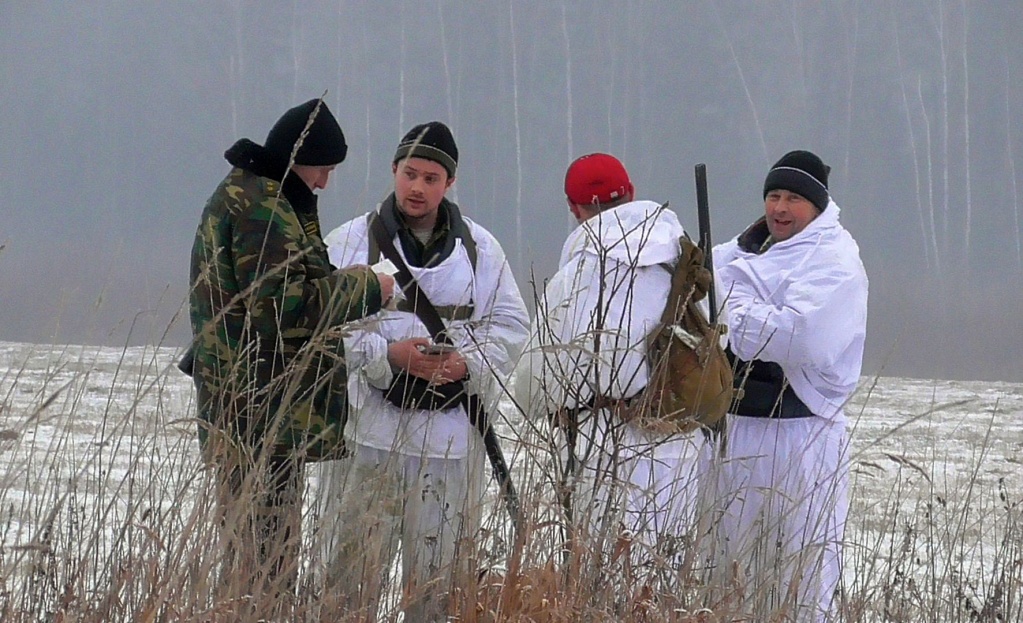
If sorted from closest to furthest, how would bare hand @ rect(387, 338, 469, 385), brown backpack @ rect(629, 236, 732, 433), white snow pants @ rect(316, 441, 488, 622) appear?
white snow pants @ rect(316, 441, 488, 622) → brown backpack @ rect(629, 236, 732, 433) → bare hand @ rect(387, 338, 469, 385)

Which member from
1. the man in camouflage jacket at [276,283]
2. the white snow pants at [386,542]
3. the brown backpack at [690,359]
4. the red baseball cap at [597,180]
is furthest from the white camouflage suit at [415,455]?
the brown backpack at [690,359]

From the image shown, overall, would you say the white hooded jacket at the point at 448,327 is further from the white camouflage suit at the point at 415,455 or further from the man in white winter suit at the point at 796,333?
the man in white winter suit at the point at 796,333

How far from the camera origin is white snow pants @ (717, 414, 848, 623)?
266cm

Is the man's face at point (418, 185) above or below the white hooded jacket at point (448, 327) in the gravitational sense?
above

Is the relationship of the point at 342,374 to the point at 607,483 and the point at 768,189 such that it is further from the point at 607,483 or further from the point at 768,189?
the point at 768,189

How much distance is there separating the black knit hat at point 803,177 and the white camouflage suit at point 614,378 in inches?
17.6

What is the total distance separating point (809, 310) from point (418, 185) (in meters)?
1.19

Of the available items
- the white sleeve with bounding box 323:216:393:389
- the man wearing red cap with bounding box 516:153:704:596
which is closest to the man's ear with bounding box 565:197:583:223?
the man wearing red cap with bounding box 516:153:704:596

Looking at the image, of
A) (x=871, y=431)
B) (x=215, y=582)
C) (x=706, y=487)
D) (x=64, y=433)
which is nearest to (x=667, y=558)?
(x=706, y=487)

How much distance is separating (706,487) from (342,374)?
964 mm

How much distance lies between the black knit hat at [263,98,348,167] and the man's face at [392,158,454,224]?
41 cm

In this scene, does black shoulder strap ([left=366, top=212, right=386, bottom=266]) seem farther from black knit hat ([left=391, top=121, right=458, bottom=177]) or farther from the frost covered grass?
the frost covered grass

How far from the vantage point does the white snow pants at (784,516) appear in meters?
2.66

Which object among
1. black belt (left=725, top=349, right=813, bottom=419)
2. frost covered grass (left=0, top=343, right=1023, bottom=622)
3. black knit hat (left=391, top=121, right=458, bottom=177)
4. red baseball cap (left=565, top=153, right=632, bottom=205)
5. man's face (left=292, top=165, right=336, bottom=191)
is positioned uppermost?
black knit hat (left=391, top=121, right=458, bottom=177)
